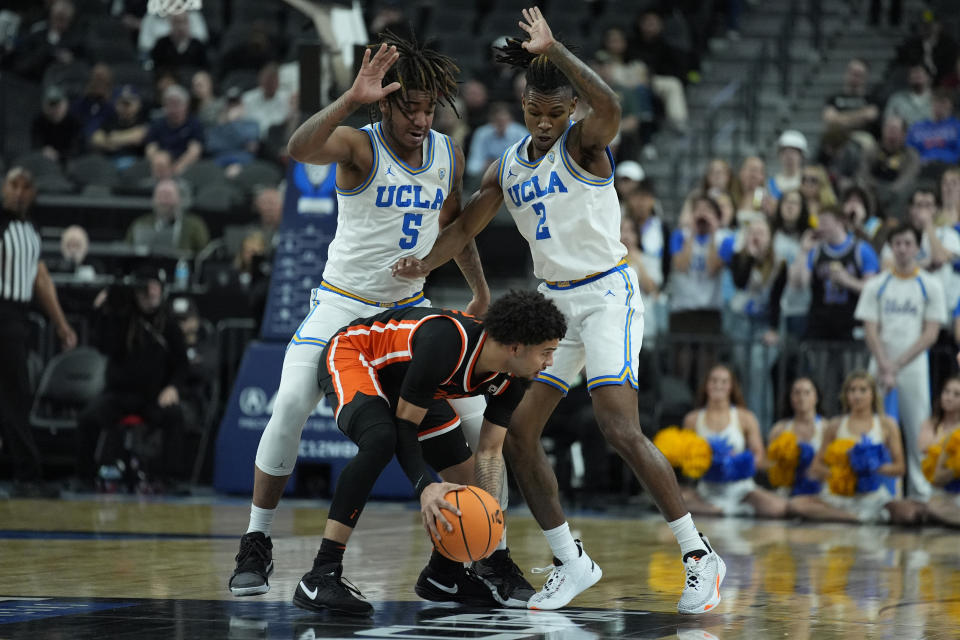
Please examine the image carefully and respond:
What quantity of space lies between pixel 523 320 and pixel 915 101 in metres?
9.64

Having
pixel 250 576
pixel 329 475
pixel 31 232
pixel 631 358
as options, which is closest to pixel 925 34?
pixel 329 475

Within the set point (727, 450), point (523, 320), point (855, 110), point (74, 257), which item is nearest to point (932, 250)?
point (727, 450)

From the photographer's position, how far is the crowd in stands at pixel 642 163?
10852 mm

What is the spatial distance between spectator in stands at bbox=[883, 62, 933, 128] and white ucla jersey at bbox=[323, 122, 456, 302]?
8.66 m

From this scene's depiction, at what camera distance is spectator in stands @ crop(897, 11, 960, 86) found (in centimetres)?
1455

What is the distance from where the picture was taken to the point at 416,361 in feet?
17.6

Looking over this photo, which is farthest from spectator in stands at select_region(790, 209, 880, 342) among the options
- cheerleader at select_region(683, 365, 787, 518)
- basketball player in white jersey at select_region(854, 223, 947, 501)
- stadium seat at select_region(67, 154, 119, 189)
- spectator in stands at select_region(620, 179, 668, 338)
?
stadium seat at select_region(67, 154, 119, 189)

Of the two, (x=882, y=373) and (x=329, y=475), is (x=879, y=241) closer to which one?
(x=882, y=373)

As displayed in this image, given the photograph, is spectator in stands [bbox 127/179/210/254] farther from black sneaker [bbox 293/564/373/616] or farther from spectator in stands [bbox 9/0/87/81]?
black sneaker [bbox 293/564/373/616]

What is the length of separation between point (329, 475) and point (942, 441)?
4.46 metres

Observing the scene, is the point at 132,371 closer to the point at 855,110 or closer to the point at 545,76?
the point at 545,76

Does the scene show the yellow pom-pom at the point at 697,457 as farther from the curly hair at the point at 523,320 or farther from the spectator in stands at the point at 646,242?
the curly hair at the point at 523,320

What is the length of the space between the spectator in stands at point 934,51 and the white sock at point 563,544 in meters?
10.1

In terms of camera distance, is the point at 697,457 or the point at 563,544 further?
the point at 697,457
